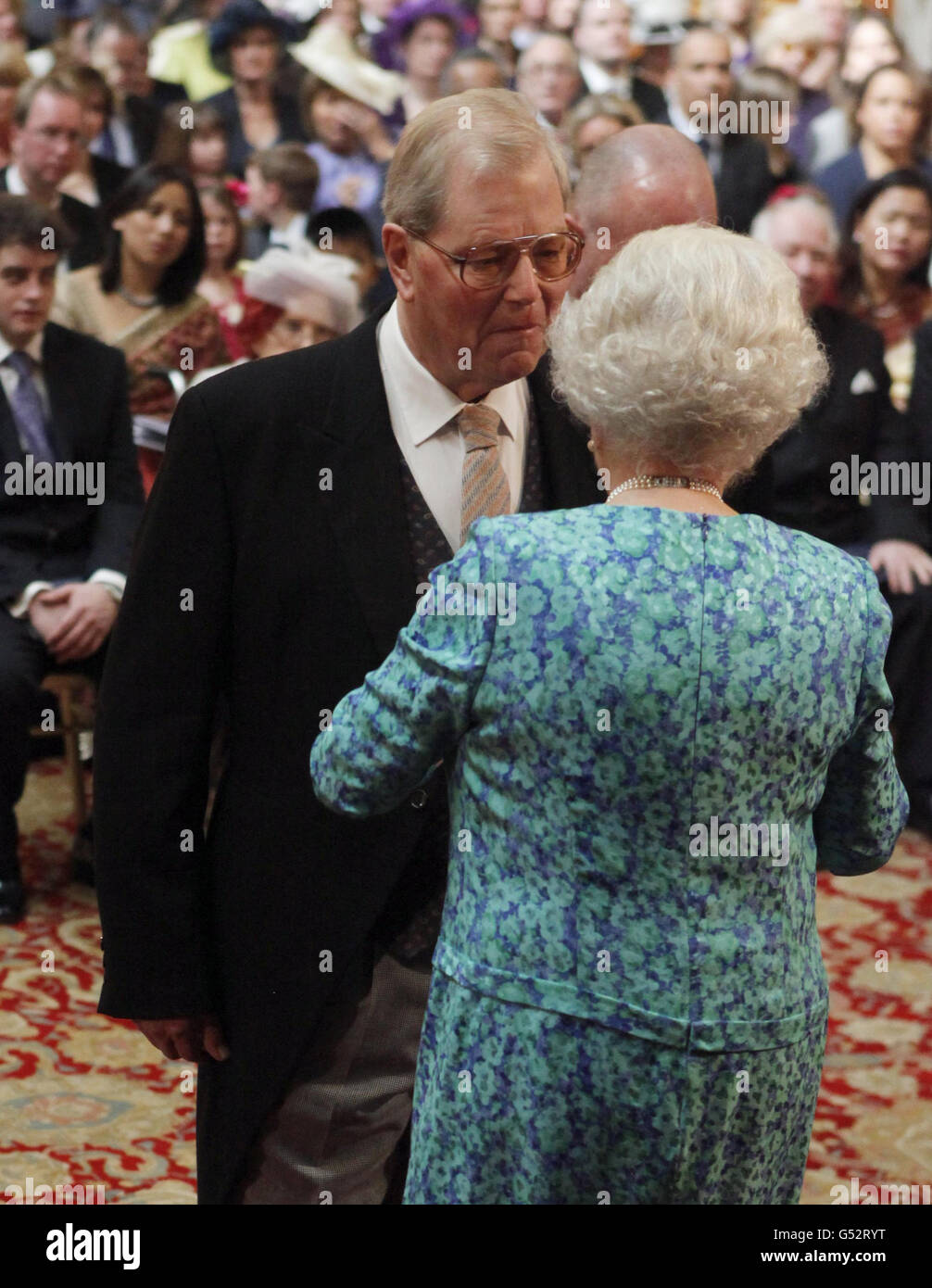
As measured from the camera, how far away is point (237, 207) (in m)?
5.48

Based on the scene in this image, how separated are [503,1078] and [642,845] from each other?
26 centimetres

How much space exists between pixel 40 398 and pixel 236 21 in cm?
253

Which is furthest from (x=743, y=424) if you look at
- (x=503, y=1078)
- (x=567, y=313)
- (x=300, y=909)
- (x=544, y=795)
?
(x=300, y=909)

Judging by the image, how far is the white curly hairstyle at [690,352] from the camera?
1.42 m

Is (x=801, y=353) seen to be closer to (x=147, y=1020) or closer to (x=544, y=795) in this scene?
(x=544, y=795)

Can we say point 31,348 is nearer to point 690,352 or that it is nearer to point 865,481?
point 865,481

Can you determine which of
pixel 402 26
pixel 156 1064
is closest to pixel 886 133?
pixel 402 26

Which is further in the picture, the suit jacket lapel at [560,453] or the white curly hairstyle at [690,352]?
the suit jacket lapel at [560,453]

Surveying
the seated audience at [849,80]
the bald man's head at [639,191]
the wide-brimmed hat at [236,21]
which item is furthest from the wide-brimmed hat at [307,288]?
the seated audience at [849,80]

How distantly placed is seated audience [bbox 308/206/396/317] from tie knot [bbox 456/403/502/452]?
142 inches

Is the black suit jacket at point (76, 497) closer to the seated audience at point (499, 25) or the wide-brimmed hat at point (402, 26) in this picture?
the wide-brimmed hat at point (402, 26)

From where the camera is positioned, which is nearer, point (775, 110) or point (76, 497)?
point (76, 497)

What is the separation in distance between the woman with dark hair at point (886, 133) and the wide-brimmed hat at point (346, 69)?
1.65 metres

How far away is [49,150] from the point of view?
523cm
